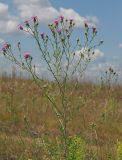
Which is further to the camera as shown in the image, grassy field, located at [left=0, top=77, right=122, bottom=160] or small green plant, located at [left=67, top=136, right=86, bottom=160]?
grassy field, located at [left=0, top=77, right=122, bottom=160]

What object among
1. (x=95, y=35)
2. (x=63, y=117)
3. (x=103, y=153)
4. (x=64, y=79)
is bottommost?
(x=103, y=153)

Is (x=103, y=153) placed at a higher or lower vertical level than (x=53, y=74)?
lower

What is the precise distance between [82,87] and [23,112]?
5009mm

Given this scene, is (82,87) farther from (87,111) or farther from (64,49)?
(64,49)

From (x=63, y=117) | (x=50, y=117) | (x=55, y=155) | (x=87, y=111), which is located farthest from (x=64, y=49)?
(x=87, y=111)

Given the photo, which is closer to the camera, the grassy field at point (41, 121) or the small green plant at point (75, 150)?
the small green plant at point (75, 150)

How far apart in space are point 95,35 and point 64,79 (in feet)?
2.38

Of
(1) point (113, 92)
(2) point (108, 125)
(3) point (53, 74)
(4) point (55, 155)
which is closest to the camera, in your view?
(3) point (53, 74)

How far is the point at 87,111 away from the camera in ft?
37.9

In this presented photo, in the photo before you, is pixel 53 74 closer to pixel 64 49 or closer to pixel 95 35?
pixel 64 49

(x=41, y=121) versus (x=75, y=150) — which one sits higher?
(x=75, y=150)

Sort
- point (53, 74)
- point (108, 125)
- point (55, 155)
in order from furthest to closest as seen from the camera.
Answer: point (108, 125)
point (55, 155)
point (53, 74)

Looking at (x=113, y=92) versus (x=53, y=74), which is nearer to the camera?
(x=53, y=74)

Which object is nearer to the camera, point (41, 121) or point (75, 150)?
point (75, 150)
